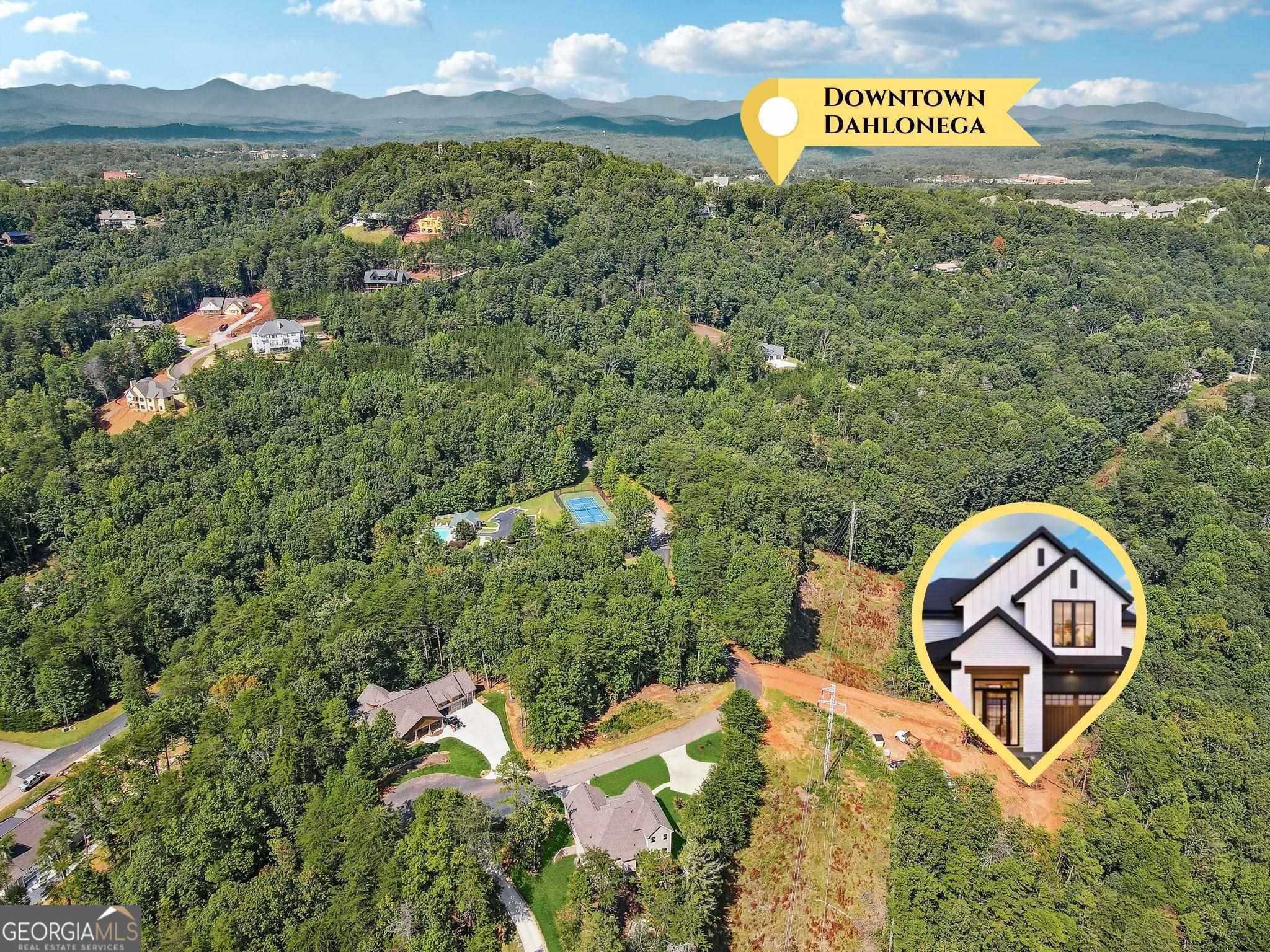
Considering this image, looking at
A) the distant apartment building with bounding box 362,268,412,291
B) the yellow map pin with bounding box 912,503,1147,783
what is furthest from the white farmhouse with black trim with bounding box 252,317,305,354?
the yellow map pin with bounding box 912,503,1147,783

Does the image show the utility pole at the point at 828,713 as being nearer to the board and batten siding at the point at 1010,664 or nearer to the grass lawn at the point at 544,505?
the board and batten siding at the point at 1010,664

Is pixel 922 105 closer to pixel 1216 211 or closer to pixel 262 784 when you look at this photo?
pixel 262 784

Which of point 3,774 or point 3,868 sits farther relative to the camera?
point 3,774

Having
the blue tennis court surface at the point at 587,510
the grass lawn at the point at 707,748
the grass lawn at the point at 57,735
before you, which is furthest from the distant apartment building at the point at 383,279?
the grass lawn at the point at 707,748

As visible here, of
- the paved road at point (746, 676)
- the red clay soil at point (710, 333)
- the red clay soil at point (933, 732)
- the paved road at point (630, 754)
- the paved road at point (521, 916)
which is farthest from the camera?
the red clay soil at point (710, 333)

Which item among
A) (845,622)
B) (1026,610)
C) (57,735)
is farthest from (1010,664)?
(57,735)

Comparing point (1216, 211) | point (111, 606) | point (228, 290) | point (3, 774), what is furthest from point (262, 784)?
point (1216, 211)
